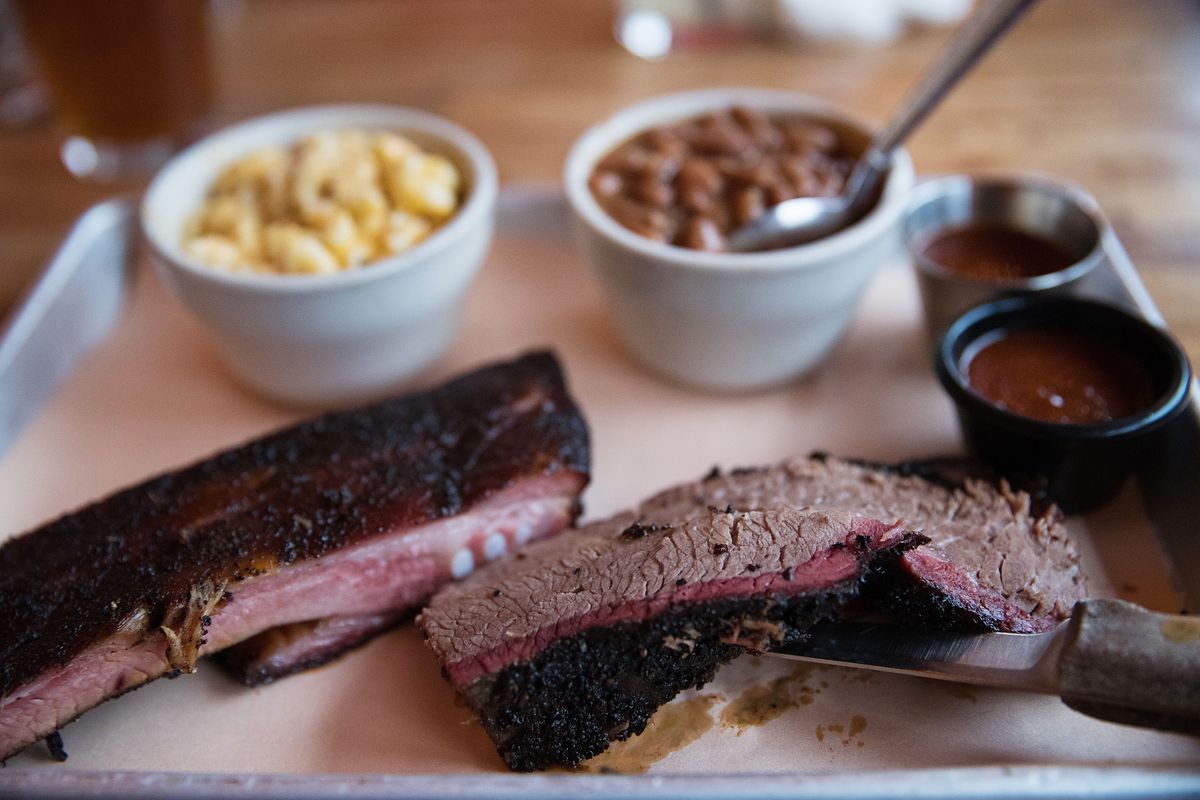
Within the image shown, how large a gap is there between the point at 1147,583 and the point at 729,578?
40.5 inches

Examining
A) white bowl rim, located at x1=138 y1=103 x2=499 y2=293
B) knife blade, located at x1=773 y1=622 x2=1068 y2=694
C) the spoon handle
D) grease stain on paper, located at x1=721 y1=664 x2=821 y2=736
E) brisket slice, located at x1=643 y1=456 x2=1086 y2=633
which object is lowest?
grease stain on paper, located at x1=721 y1=664 x2=821 y2=736

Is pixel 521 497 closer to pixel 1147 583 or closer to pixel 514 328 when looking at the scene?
pixel 514 328

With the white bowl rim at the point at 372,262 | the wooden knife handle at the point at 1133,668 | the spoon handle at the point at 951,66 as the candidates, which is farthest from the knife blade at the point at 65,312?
the wooden knife handle at the point at 1133,668

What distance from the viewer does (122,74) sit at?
367 centimetres

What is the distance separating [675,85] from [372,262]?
229cm

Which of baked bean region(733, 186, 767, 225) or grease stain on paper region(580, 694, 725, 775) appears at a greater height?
baked bean region(733, 186, 767, 225)

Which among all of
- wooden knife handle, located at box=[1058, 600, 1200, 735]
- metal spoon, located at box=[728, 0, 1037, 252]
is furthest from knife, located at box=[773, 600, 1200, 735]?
metal spoon, located at box=[728, 0, 1037, 252]

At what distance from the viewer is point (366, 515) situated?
204 centimetres

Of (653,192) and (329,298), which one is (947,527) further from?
(329,298)

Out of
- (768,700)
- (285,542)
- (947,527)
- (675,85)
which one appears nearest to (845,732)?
(768,700)

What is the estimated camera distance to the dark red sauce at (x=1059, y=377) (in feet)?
7.20

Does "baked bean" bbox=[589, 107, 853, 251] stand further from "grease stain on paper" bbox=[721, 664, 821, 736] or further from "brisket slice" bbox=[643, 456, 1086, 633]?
"grease stain on paper" bbox=[721, 664, 821, 736]

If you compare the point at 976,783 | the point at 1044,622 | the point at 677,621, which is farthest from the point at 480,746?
the point at 1044,622

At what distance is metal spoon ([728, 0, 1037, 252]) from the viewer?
7.86ft
